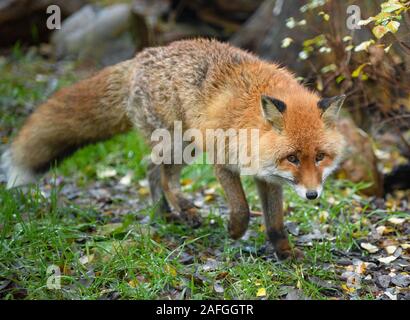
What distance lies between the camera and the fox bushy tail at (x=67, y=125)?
4902mm

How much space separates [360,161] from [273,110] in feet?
7.63

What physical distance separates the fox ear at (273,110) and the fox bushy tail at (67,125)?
66.7 inches

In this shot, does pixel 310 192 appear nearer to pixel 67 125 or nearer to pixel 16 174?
pixel 67 125

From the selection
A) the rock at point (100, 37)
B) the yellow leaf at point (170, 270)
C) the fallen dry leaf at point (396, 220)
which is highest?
the rock at point (100, 37)

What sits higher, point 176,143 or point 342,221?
point 176,143

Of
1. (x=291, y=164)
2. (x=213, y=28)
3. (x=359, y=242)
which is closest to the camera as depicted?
(x=291, y=164)

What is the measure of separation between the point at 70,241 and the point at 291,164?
1829 millimetres

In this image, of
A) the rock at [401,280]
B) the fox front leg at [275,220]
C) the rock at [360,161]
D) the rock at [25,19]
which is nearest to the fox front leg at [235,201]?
the fox front leg at [275,220]

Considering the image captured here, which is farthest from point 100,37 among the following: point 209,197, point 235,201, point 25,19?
point 235,201

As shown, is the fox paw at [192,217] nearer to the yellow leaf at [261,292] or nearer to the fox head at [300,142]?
the fox head at [300,142]

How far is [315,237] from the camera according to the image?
4.61 metres

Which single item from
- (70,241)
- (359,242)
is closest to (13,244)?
(70,241)

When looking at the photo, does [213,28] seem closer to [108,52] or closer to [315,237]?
[108,52]

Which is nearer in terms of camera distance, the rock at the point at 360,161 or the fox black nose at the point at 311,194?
the fox black nose at the point at 311,194
